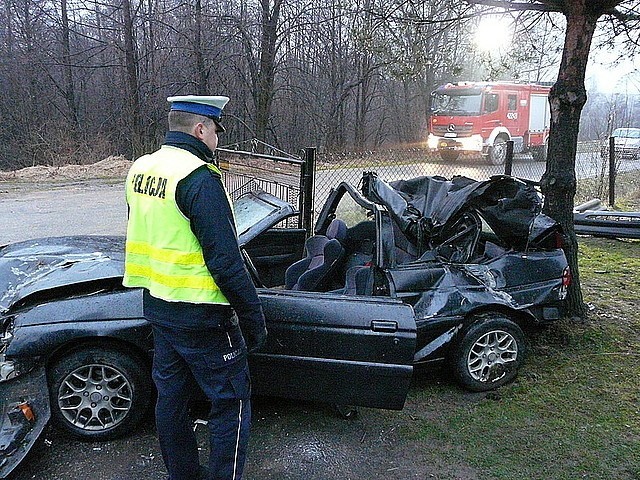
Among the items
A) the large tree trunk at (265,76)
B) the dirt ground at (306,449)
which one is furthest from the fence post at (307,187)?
the large tree trunk at (265,76)

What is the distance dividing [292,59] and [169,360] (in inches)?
866

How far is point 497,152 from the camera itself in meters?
20.0

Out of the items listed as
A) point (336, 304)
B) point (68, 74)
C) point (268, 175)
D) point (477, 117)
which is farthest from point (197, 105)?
point (68, 74)

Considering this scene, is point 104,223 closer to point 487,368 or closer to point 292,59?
point 487,368

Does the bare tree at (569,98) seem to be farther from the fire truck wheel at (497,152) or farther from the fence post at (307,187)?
the fire truck wheel at (497,152)

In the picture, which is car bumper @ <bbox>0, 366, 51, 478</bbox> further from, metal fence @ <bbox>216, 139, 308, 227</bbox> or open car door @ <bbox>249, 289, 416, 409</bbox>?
metal fence @ <bbox>216, 139, 308, 227</bbox>

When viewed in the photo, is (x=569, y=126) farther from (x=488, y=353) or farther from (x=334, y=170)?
(x=334, y=170)

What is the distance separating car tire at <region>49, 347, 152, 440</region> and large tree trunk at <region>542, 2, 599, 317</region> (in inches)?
152

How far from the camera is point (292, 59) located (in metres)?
23.0

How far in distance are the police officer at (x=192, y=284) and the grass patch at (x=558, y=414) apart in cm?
143

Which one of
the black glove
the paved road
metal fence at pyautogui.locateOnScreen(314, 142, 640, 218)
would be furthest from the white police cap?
the paved road

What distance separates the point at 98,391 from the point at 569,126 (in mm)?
4364

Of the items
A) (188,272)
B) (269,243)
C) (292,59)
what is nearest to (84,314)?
(188,272)

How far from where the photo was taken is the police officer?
2.35 metres
